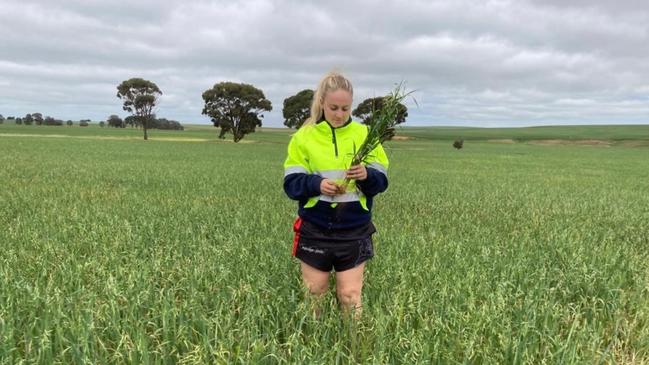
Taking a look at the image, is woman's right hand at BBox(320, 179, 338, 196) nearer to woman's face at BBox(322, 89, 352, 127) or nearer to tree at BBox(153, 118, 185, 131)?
woman's face at BBox(322, 89, 352, 127)

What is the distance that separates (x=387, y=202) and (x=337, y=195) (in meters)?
9.09

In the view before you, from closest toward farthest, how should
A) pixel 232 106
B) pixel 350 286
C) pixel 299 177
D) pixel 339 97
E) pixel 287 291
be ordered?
pixel 339 97 < pixel 299 177 < pixel 350 286 < pixel 287 291 < pixel 232 106

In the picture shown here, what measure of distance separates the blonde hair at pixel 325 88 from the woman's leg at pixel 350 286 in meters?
1.32

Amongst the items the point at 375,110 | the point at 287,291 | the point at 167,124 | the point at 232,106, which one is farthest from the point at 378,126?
the point at 167,124

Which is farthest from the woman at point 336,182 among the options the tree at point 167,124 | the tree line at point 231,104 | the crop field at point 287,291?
the tree at point 167,124

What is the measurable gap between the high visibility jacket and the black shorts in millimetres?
77

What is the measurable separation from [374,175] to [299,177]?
23.9 inches

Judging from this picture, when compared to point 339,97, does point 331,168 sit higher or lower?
lower

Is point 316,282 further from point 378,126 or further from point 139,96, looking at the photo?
point 139,96

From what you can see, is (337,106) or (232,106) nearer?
(337,106)

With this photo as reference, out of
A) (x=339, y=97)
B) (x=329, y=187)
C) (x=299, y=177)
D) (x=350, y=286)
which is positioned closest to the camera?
(x=329, y=187)

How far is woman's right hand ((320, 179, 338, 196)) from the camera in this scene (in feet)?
11.2

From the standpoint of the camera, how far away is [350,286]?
385 cm

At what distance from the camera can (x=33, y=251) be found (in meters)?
5.81
